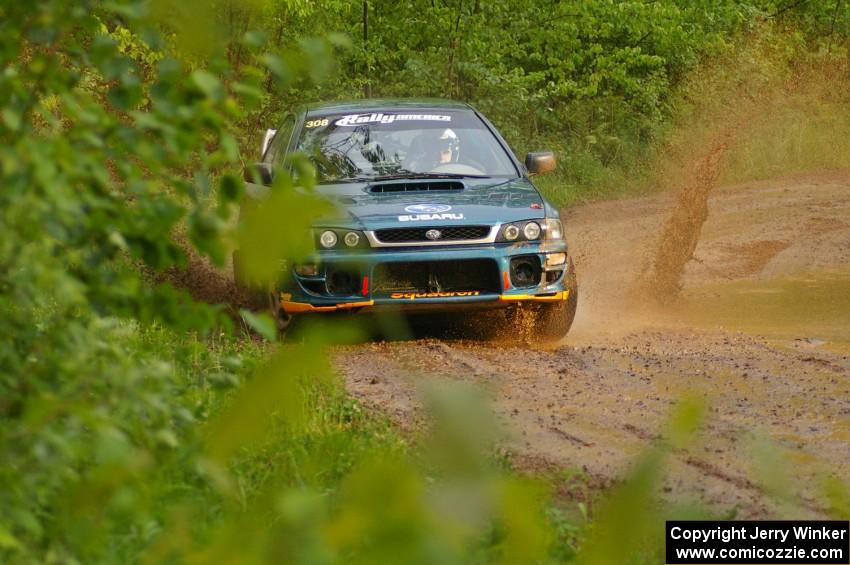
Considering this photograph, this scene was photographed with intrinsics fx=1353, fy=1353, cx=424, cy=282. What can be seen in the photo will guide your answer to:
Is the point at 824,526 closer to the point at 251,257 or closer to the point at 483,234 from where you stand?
the point at 251,257

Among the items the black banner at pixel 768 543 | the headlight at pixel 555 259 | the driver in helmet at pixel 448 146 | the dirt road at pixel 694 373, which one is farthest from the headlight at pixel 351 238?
the black banner at pixel 768 543

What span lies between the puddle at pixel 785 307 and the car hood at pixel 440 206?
7.24 ft

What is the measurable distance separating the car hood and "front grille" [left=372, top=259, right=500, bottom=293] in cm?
25

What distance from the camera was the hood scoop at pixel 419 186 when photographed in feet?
28.9

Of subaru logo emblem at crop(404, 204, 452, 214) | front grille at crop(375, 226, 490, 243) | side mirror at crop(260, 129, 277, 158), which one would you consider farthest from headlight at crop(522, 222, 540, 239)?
side mirror at crop(260, 129, 277, 158)

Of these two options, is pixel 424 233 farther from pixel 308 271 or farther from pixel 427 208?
pixel 308 271

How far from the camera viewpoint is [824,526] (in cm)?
438

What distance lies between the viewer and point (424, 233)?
821cm

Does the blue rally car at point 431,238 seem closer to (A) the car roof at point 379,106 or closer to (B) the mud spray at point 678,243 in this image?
(A) the car roof at point 379,106

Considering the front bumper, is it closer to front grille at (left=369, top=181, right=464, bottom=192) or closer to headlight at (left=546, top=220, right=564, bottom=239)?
headlight at (left=546, top=220, right=564, bottom=239)

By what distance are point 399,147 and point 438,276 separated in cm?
154

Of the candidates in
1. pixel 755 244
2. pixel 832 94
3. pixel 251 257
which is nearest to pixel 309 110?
pixel 755 244

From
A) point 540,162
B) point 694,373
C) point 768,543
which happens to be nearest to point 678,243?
point 540,162

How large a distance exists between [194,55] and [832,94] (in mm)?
26829
